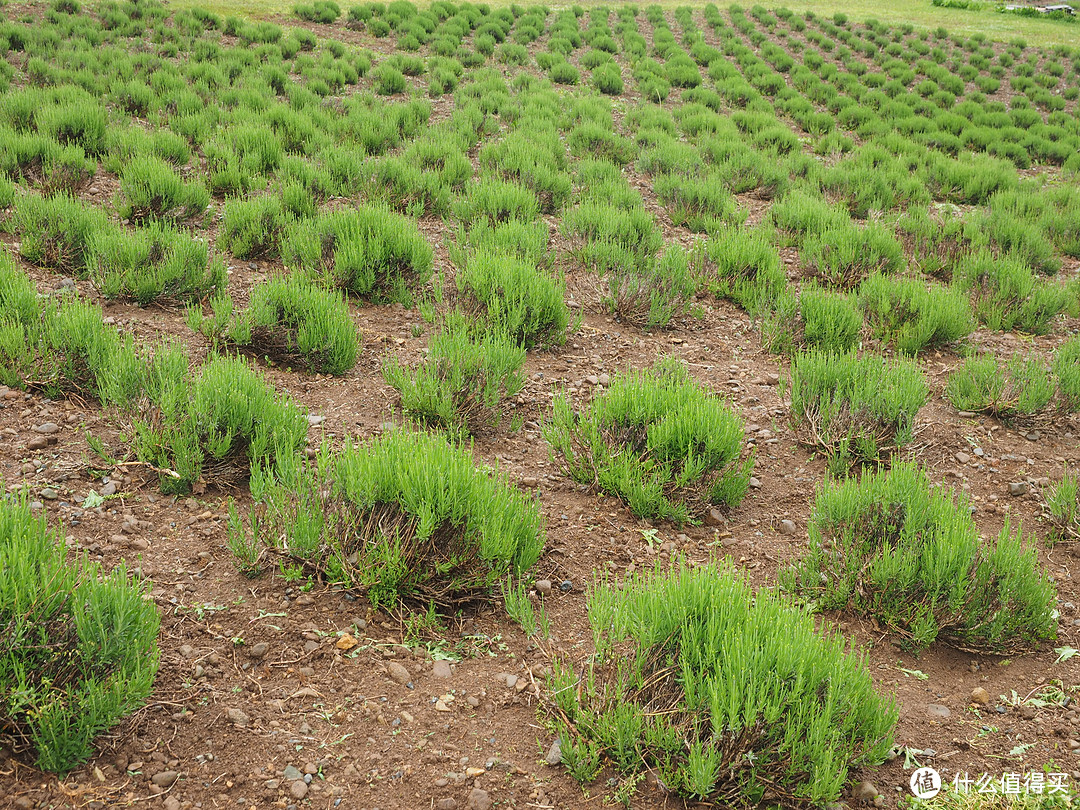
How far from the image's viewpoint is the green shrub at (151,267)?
17.8 feet

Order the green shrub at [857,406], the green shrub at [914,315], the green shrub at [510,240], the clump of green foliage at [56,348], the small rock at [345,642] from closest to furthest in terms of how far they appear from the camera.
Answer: the small rock at [345,642] → the clump of green foliage at [56,348] → the green shrub at [857,406] → the green shrub at [914,315] → the green shrub at [510,240]

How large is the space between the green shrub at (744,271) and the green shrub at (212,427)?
13.9ft

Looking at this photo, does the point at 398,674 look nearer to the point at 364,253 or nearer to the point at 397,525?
the point at 397,525

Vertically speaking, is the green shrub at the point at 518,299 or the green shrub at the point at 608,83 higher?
the green shrub at the point at 608,83

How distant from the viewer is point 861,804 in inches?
100

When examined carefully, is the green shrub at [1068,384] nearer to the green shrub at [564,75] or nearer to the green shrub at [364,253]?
the green shrub at [364,253]

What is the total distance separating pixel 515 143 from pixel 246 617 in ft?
25.6

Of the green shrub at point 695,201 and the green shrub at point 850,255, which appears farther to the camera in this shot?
the green shrub at point 695,201

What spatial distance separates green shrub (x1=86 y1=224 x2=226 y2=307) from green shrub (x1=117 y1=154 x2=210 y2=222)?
0.96m

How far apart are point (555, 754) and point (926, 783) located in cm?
128

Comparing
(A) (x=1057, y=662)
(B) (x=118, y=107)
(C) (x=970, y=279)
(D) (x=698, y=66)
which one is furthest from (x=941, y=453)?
(D) (x=698, y=66)

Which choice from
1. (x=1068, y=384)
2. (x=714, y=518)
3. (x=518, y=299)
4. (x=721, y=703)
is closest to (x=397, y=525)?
(x=721, y=703)

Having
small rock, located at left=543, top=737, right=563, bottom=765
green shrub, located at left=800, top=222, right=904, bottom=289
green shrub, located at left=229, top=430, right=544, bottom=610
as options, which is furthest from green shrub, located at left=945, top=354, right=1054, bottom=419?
small rock, located at left=543, top=737, right=563, bottom=765

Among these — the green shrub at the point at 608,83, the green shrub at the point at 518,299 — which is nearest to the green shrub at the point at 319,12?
the green shrub at the point at 608,83
